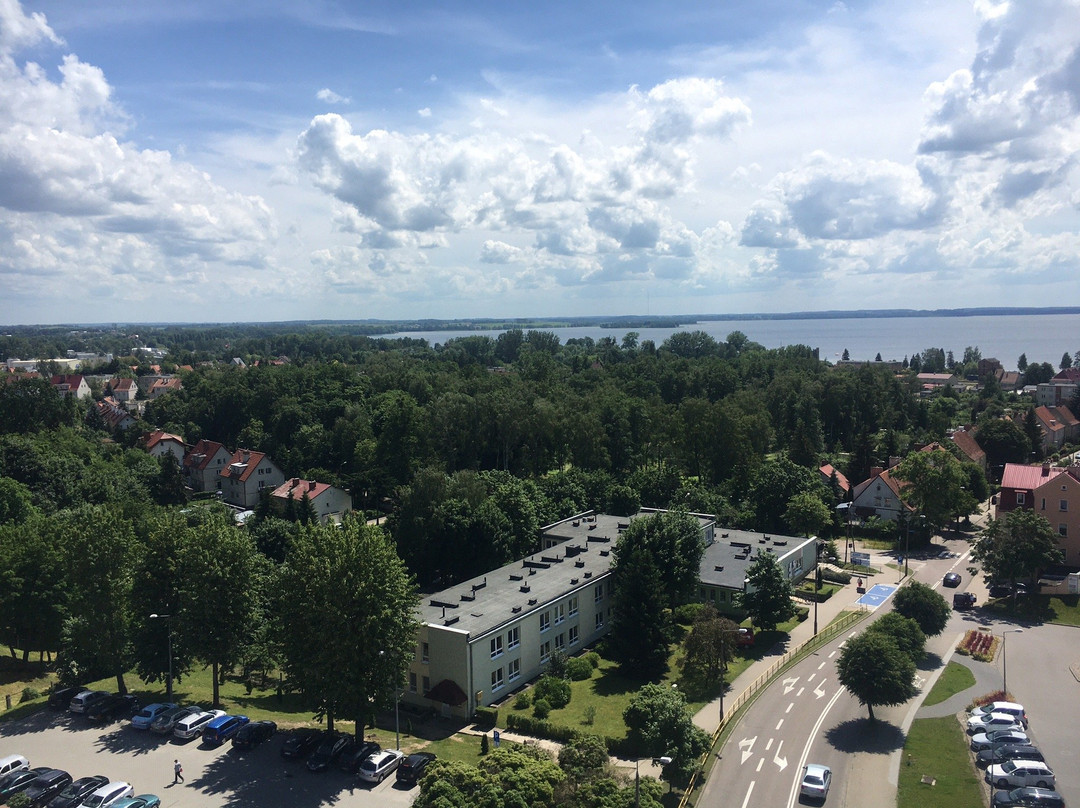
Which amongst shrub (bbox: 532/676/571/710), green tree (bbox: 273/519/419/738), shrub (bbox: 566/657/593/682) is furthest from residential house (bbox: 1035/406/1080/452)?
green tree (bbox: 273/519/419/738)

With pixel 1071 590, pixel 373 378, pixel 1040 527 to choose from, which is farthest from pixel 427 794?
pixel 373 378

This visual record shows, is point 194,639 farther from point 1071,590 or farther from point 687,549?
point 1071,590

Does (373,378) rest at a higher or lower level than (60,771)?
higher

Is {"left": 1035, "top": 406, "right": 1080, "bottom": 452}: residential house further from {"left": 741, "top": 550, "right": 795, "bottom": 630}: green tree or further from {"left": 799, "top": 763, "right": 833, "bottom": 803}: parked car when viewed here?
{"left": 799, "top": 763, "right": 833, "bottom": 803}: parked car

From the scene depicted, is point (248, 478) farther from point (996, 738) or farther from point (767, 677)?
point (996, 738)

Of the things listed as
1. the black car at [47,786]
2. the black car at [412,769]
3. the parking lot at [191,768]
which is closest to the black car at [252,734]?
the parking lot at [191,768]

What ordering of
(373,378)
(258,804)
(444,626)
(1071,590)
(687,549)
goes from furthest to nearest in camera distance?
(373,378), (1071,590), (687,549), (444,626), (258,804)
